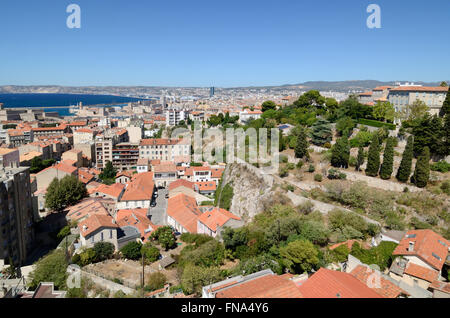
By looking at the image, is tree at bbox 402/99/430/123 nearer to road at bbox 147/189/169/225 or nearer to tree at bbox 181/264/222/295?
tree at bbox 181/264/222/295

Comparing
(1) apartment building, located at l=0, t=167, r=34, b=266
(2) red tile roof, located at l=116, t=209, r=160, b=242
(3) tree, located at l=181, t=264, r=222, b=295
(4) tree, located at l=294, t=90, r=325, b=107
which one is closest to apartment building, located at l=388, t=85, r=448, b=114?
(4) tree, located at l=294, t=90, r=325, b=107

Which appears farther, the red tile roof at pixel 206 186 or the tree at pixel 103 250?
the red tile roof at pixel 206 186

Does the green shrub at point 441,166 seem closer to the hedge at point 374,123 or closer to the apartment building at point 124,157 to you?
the hedge at point 374,123

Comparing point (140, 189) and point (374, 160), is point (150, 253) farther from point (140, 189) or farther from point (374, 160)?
point (374, 160)

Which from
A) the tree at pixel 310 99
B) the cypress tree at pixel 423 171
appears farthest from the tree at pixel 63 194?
the tree at pixel 310 99

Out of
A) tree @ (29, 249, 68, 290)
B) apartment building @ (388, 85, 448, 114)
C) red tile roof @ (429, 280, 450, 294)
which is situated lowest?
tree @ (29, 249, 68, 290)
